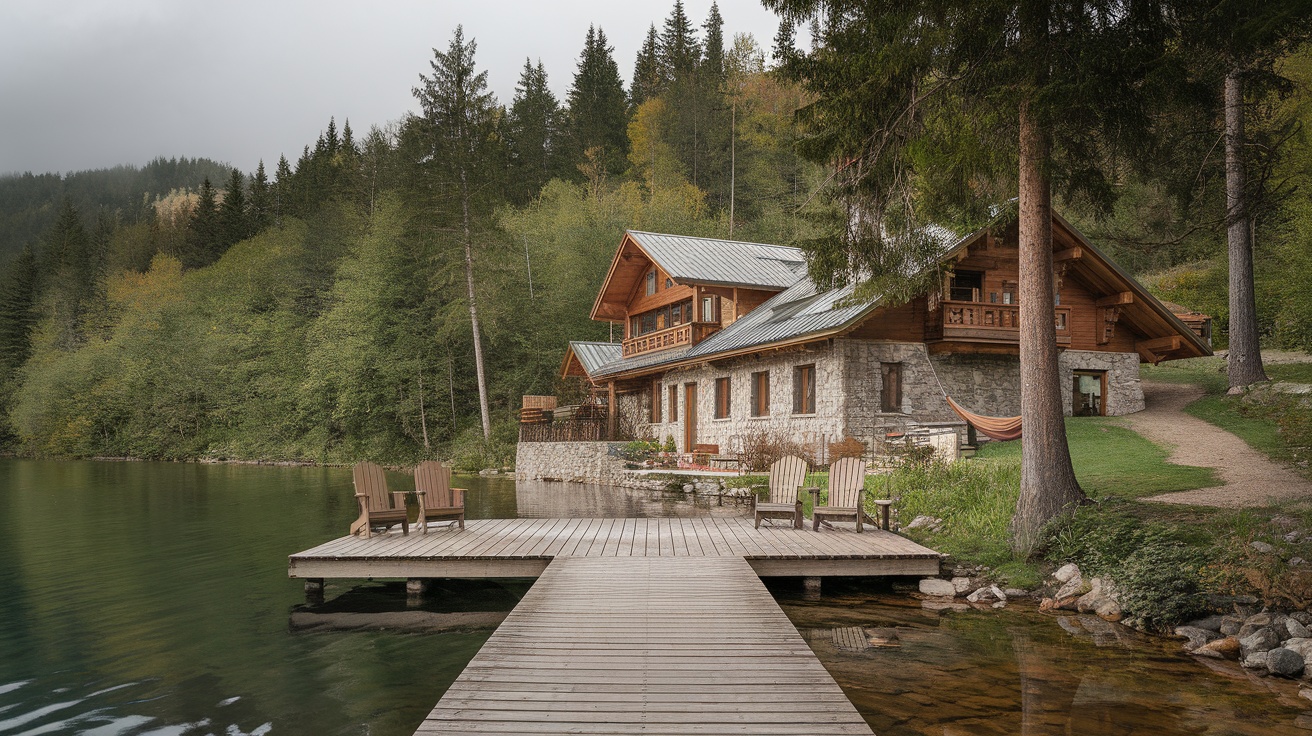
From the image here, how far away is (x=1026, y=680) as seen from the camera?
6.57 m

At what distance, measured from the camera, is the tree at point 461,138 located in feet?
113

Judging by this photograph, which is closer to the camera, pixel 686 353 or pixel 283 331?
pixel 686 353

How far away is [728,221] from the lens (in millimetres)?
44469

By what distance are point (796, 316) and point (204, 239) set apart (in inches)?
2120

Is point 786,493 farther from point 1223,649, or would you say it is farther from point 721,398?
point 721,398

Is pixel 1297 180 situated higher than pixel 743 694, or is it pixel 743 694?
pixel 1297 180

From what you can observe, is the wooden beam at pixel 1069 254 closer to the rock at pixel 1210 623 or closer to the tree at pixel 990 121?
the tree at pixel 990 121

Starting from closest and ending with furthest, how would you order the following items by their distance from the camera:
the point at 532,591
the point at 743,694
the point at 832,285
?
the point at 743,694 → the point at 532,591 → the point at 832,285

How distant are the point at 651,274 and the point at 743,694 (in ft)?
87.0

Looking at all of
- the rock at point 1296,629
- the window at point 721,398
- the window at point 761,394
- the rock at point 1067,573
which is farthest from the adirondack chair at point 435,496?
the window at point 721,398

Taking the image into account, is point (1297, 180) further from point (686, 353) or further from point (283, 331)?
point (283, 331)

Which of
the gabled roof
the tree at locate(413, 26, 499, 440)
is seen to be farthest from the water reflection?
the tree at locate(413, 26, 499, 440)

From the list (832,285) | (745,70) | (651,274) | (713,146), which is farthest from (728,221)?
(832,285)

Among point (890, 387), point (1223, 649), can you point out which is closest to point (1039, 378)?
point (1223, 649)
